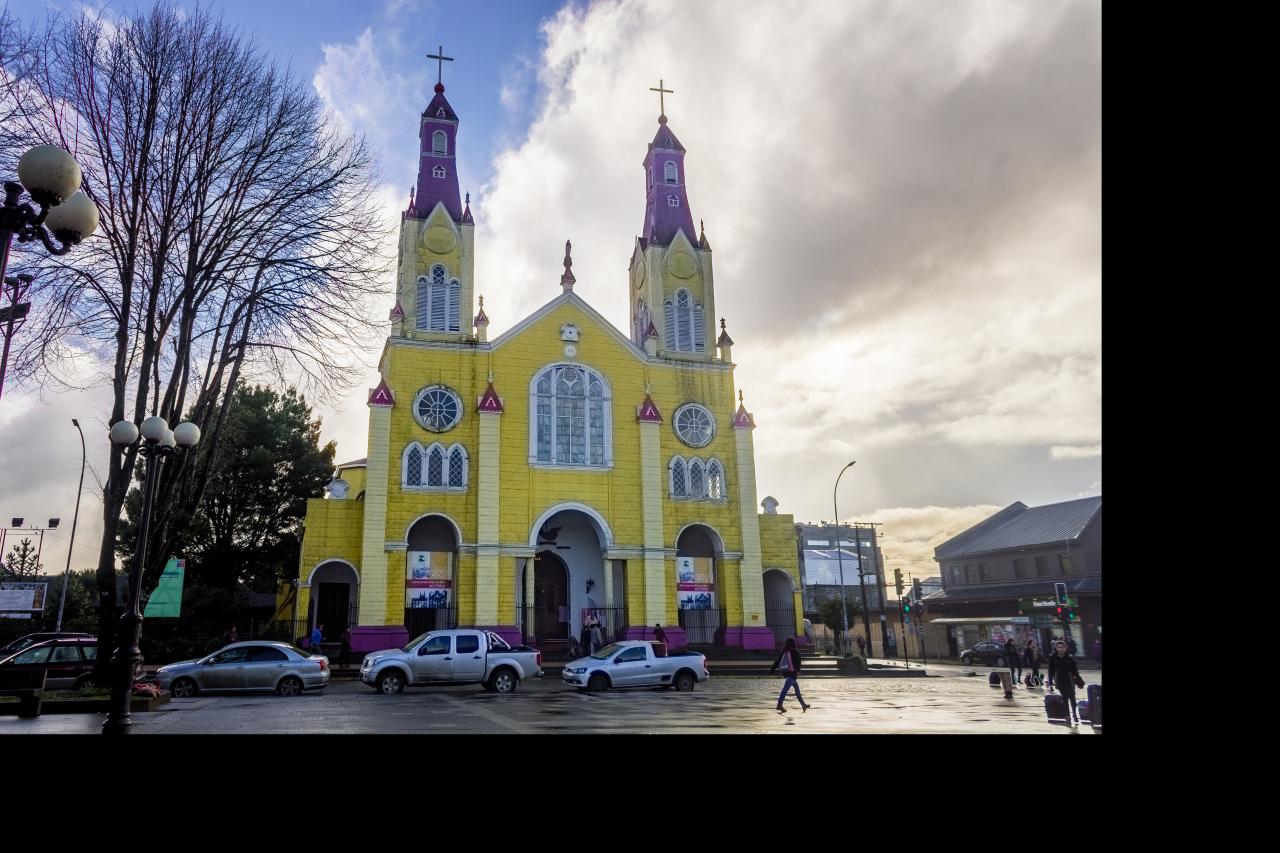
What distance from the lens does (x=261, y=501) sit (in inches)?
1312

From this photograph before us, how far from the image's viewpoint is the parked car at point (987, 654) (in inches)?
337

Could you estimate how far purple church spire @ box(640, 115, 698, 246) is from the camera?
29.6m

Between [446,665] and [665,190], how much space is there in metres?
20.7

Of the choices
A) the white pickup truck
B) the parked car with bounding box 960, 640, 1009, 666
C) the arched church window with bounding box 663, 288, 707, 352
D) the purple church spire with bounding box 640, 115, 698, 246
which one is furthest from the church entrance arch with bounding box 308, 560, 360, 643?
the parked car with bounding box 960, 640, 1009, 666

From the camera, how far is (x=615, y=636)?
2430 cm

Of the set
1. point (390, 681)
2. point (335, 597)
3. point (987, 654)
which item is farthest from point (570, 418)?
point (987, 654)

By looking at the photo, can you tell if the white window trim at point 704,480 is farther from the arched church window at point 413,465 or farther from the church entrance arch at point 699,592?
the arched church window at point 413,465

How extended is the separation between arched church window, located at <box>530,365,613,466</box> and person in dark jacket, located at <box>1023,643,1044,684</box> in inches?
730

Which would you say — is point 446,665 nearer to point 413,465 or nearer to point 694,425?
point 413,465

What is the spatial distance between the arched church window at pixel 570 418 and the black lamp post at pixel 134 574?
14825mm

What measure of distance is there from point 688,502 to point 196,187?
57.0 ft

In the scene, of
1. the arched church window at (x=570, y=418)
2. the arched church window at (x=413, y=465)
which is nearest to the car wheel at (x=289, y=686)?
the arched church window at (x=413, y=465)
